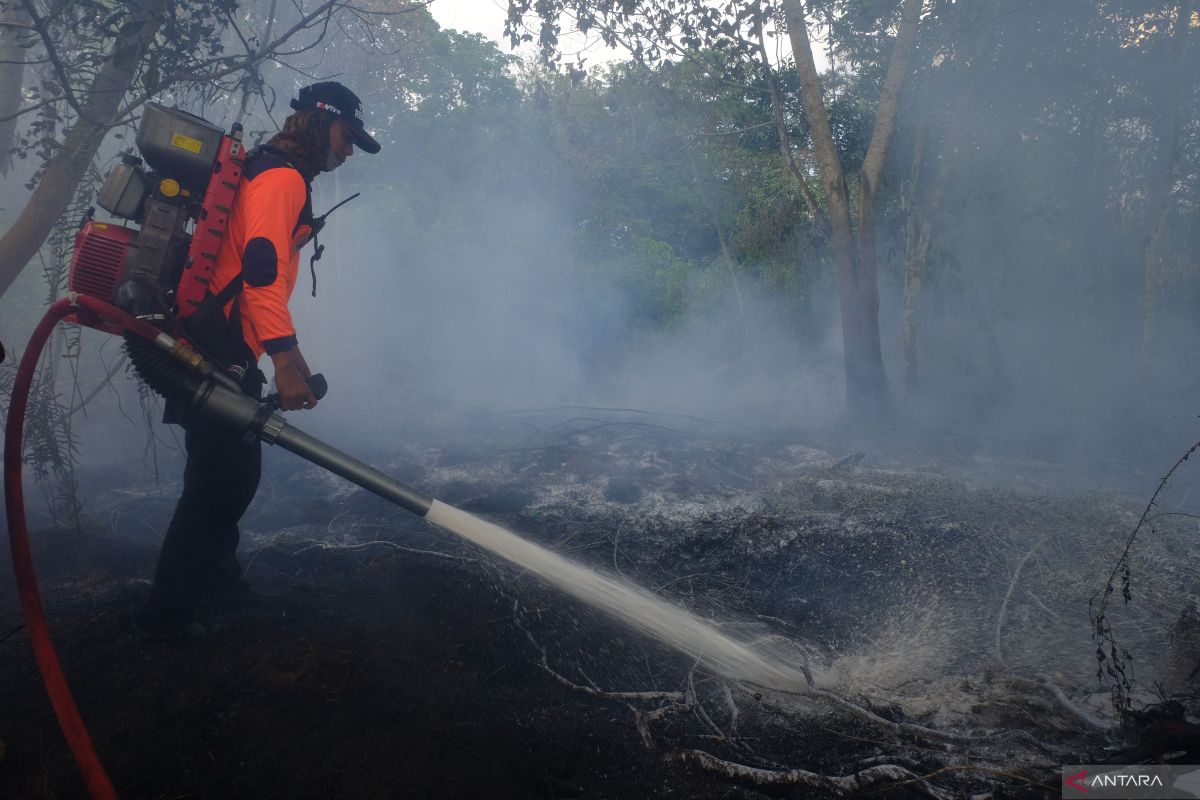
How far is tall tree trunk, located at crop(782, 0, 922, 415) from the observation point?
26.5 feet

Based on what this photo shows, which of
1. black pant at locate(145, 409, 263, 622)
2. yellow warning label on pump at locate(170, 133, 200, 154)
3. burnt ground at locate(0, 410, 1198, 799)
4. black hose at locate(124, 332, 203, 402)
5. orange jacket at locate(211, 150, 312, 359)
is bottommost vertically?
burnt ground at locate(0, 410, 1198, 799)

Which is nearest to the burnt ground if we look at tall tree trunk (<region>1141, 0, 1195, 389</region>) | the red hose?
the red hose

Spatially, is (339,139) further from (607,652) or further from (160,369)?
(607,652)

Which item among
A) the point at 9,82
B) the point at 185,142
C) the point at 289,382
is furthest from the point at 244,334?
the point at 9,82

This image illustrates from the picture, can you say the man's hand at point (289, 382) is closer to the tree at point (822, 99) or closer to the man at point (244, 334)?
the man at point (244, 334)

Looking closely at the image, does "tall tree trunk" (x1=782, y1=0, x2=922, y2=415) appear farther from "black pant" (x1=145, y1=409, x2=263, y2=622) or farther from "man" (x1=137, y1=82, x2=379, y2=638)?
"black pant" (x1=145, y1=409, x2=263, y2=622)

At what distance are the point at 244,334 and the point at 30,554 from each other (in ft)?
3.97

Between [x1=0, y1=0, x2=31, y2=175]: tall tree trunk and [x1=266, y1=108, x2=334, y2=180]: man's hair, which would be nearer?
[x1=266, y1=108, x2=334, y2=180]: man's hair

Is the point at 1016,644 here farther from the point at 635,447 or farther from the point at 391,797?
the point at 635,447

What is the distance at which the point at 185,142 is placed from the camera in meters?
2.92

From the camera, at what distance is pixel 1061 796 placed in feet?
6.95

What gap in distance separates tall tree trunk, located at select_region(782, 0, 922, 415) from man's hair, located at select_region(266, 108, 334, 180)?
6650 mm

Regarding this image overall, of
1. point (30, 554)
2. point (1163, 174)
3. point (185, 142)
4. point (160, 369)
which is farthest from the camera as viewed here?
point (1163, 174)

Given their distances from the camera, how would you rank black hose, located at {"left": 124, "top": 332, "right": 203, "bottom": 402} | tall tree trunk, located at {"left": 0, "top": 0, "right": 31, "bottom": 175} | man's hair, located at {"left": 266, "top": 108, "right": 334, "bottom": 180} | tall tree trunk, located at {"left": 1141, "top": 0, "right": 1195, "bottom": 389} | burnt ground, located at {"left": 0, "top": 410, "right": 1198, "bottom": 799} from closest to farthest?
1. burnt ground, located at {"left": 0, "top": 410, "right": 1198, "bottom": 799}
2. black hose, located at {"left": 124, "top": 332, "right": 203, "bottom": 402}
3. man's hair, located at {"left": 266, "top": 108, "right": 334, "bottom": 180}
4. tall tree trunk, located at {"left": 0, "top": 0, "right": 31, "bottom": 175}
5. tall tree trunk, located at {"left": 1141, "top": 0, "right": 1195, "bottom": 389}
